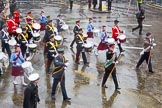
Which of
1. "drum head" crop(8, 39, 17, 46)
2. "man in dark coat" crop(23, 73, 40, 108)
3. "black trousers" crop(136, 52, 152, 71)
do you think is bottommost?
"black trousers" crop(136, 52, 152, 71)

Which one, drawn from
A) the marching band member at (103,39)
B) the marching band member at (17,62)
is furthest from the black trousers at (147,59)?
the marching band member at (17,62)

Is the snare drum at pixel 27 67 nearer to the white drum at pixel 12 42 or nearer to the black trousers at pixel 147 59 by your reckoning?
the white drum at pixel 12 42

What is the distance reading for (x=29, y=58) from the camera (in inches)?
652

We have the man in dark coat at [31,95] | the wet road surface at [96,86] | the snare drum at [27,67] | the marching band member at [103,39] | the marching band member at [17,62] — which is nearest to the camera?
the man in dark coat at [31,95]

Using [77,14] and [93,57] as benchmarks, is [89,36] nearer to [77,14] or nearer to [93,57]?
[93,57]

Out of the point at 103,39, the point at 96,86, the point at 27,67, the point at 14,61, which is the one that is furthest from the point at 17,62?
the point at 103,39

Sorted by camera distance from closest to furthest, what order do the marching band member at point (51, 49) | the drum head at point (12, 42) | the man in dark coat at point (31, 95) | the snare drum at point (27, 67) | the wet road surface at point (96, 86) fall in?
1. the man in dark coat at point (31, 95)
2. the wet road surface at point (96, 86)
3. the snare drum at point (27, 67)
4. the marching band member at point (51, 49)
5. the drum head at point (12, 42)

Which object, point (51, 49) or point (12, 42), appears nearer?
point (51, 49)

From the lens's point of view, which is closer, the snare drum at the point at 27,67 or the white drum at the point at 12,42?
the snare drum at the point at 27,67

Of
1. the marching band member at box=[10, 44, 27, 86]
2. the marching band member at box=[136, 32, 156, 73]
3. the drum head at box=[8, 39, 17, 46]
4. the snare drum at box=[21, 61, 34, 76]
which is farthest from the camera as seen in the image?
the drum head at box=[8, 39, 17, 46]

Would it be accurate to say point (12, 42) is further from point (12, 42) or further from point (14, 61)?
point (14, 61)

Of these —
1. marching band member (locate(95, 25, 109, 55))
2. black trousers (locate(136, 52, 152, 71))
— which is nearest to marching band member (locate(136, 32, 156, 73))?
black trousers (locate(136, 52, 152, 71))

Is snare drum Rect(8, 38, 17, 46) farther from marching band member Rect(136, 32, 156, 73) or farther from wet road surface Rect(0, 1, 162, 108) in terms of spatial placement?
marching band member Rect(136, 32, 156, 73)

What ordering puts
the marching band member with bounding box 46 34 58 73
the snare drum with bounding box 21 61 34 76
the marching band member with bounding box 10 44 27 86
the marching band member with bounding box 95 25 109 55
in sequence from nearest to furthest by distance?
the snare drum with bounding box 21 61 34 76 < the marching band member with bounding box 10 44 27 86 < the marching band member with bounding box 46 34 58 73 < the marching band member with bounding box 95 25 109 55
